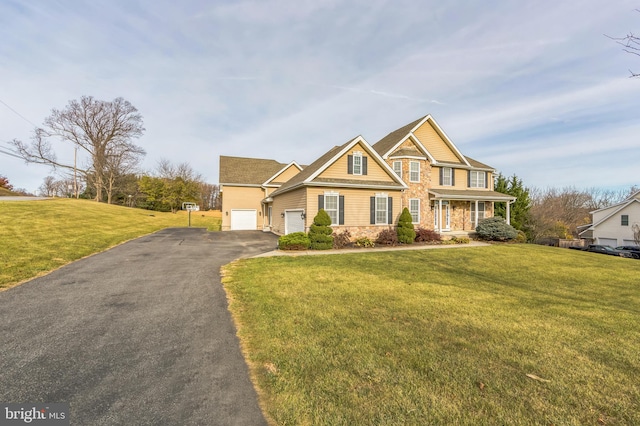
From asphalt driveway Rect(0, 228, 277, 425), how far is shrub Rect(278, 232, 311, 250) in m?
7.48

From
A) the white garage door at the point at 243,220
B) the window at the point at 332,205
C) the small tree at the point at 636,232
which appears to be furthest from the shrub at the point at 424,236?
the small tree at the point at 636,232

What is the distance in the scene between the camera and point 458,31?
1442 centimetres

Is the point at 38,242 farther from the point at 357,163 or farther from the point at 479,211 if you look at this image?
the point at 479,211

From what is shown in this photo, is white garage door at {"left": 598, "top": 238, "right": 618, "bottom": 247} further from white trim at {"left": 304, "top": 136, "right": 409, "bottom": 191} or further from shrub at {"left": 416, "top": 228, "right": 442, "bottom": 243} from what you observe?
white trim at {"left": 304, "top": 136, "right": 409, "bottom": 191}

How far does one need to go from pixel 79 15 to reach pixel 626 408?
20.8 meters

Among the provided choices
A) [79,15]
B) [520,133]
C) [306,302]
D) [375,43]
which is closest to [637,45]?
[306,302]

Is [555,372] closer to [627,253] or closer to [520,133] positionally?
[520,133]

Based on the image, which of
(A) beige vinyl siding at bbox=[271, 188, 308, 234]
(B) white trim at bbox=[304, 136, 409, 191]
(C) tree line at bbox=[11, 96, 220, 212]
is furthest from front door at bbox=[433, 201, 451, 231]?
(C) tree line at bbox=[11, 96, 220, 212]

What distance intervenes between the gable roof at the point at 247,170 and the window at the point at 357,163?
41.3 ft

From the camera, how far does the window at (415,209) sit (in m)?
20.8

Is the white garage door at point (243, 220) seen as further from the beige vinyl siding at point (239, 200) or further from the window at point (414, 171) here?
the window at point (414, 171)

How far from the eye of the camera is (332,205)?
17406 mm

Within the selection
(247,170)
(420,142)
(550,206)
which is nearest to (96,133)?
(247,170)

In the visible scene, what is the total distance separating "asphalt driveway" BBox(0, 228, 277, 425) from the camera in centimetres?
285
